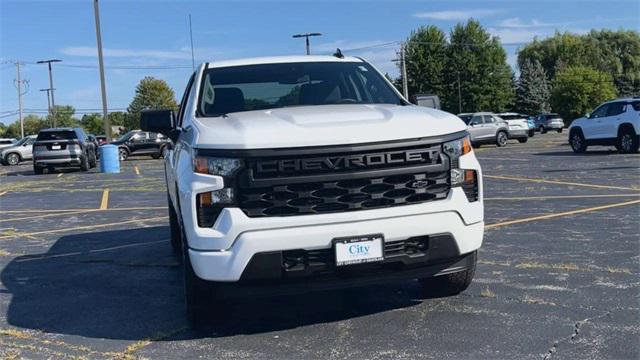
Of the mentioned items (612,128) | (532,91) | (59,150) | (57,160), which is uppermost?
(532,91)

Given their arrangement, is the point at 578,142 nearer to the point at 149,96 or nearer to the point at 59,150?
the point at 59,150

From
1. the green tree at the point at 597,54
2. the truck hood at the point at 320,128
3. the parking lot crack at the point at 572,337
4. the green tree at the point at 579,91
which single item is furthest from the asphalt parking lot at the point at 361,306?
the green tree at the point at 597,54

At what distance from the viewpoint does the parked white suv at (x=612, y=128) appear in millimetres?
19000

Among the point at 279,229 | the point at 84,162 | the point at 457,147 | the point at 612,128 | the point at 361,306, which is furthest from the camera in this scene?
the point at 84,162

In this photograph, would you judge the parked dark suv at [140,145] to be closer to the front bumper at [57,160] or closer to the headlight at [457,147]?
the front bumper at [57,160]

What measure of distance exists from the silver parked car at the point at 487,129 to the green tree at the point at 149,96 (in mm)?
71102

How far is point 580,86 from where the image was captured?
7162 centimetres

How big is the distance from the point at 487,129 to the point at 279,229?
28144mm

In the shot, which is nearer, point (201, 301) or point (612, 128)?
point (201, 301)

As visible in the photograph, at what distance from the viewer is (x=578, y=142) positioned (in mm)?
20938

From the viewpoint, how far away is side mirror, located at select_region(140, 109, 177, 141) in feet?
17.7

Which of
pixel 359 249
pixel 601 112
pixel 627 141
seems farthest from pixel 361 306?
pixel 601 112

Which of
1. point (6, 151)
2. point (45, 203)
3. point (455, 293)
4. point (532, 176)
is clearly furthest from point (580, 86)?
point (455, 293)

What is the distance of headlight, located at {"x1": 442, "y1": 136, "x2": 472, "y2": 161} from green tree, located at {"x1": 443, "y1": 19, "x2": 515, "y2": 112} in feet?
226
